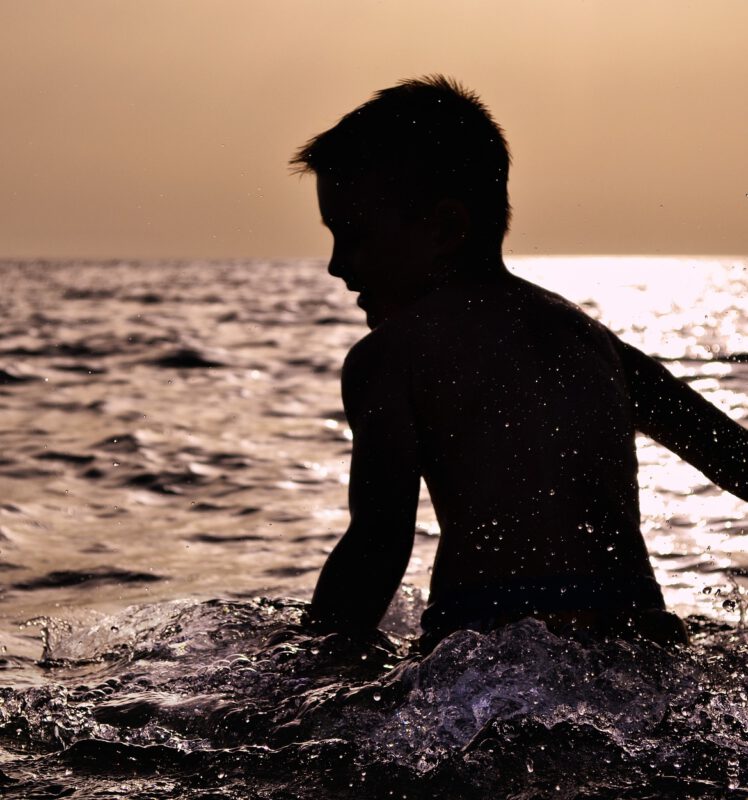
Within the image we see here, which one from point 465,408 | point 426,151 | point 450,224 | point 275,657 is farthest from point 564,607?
point 426,151

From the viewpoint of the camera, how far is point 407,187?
2.41 metres

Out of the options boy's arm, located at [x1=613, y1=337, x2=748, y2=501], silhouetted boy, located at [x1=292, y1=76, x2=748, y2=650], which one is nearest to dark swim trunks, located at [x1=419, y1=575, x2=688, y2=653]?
silhouetted boy, located at [x1=292, y1=76, x2=748, y2=650]

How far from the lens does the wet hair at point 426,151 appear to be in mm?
2418

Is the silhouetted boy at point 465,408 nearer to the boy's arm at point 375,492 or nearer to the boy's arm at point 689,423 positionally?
the boy's arm at point 375,492

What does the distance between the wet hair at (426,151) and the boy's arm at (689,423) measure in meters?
0.47

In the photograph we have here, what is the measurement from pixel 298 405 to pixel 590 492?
7.39 metres

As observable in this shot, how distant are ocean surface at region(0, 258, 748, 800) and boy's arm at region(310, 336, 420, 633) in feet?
0.39

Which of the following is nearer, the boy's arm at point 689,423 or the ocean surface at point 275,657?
the ocean surface at point 275,657

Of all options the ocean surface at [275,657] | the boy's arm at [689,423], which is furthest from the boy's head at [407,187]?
the ocean surface at [275,657]

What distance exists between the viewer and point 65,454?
22.6ft

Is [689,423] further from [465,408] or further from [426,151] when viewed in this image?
[426,151]

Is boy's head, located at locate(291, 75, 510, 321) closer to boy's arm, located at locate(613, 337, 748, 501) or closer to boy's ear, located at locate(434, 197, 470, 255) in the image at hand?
boy's ear, located at locate(434, 197, 470, 255)

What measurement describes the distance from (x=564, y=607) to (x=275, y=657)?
63cm

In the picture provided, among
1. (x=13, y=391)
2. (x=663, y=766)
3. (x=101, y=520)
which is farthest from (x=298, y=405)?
(x=663, y=766)
